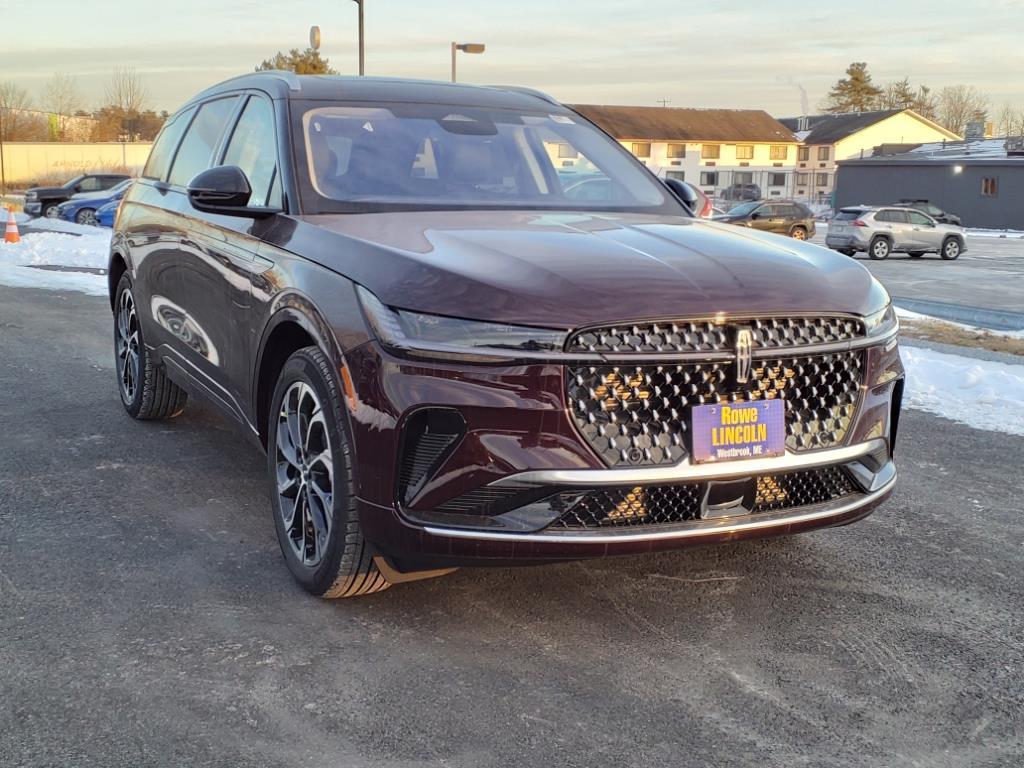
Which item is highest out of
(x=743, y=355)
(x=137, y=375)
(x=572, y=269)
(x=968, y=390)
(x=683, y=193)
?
(x=683, y=193)

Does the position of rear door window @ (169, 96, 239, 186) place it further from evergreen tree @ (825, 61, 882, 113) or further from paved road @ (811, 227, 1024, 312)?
evergreen tree @ (825, 61, 882, 113)

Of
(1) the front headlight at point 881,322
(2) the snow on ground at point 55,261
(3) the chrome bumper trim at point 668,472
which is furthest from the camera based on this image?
(2) the snow on ground at point 55,261

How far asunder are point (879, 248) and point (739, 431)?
30.2 m

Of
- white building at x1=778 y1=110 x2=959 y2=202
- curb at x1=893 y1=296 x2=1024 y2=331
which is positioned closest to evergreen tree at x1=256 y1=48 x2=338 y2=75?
white building at x1=778 y1=110 x2=959 y2=202

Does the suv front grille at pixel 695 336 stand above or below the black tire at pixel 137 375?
above

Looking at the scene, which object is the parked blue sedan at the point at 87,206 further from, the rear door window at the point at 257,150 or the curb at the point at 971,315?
the rear door window at the point at 257,150

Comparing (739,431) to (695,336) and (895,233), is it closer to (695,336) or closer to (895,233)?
(695,336)

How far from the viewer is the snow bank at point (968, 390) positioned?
6.99 metres

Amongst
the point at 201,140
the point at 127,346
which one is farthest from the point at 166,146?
the point at 127,346

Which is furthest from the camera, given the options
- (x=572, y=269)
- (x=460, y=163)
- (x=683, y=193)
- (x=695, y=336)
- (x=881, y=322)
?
(x=683, y=193)

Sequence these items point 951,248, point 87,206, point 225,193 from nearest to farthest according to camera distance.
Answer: point 225,193 → point 87,206 → point 951,248

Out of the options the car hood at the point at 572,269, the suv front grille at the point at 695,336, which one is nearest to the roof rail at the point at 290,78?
the car hood at the point at 572,269

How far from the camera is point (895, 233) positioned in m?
31.8

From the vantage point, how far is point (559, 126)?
5.36m
